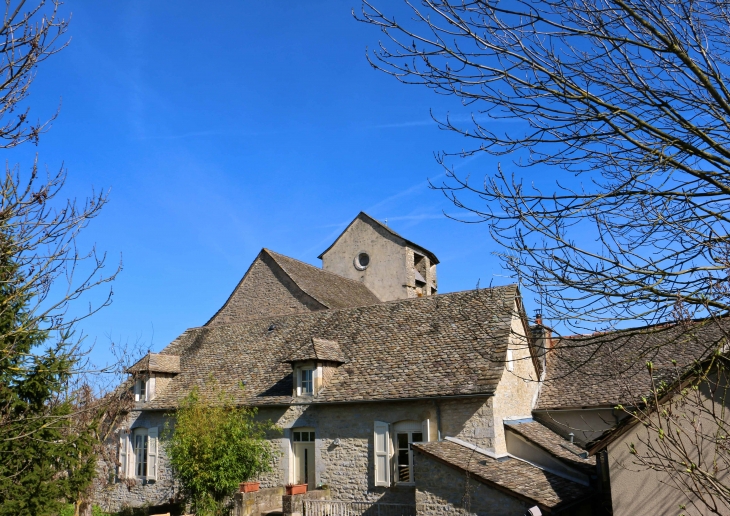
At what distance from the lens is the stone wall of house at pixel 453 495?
42.4ft

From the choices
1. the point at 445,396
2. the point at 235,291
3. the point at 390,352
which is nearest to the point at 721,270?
the point at 445,396

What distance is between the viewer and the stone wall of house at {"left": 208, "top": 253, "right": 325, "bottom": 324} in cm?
2653

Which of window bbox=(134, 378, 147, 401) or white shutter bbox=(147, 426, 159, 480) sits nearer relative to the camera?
white shutter bbox=(147, 426, 159, 480)

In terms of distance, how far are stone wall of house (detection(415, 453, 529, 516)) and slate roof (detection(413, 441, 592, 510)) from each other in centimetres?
17

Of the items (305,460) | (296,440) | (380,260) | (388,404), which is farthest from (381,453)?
(380,260)

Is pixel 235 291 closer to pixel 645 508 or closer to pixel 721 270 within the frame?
pixel 645 508

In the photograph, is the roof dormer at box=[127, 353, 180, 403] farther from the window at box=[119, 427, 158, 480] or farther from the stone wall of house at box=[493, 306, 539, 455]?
the stone wall of house at box=[493, 306, 539, 455]

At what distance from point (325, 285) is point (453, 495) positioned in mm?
16485

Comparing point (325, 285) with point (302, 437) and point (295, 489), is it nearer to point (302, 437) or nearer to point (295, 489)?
point (302, 437)

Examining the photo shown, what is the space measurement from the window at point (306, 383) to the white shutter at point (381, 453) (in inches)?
104

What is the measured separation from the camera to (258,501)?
16.7 metres

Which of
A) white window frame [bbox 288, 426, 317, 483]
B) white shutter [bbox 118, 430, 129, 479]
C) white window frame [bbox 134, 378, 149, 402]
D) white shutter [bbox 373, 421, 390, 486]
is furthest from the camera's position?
white window frame [bbox 134, 378, 149, 402]

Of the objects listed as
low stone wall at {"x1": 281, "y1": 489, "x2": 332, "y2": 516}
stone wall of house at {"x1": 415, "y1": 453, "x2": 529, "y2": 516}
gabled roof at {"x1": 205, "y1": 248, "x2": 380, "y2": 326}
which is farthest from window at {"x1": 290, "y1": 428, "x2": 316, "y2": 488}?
gabled roof at {"x1": 205, "y1": 248, "x2": 380, "y2": 326}

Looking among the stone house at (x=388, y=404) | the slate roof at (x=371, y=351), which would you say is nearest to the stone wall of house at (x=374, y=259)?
the stone house at (x=388, y=404)
